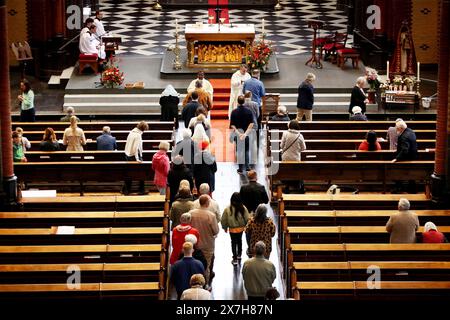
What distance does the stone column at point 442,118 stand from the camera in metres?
17.5

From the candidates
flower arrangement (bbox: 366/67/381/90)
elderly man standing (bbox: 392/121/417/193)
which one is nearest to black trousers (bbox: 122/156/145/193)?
elderly man standing (bbox: 392/121/417/193)

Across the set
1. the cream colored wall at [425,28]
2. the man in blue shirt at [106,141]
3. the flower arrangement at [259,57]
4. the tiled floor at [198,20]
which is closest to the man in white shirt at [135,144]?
the man in blue shirt at [106,141]

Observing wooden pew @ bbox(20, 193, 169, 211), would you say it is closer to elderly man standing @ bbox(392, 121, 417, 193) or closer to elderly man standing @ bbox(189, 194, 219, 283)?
elderly man standing @ bbox(189, 194, 219, 283)

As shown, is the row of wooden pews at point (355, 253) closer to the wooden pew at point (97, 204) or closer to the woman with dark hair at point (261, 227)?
the woman with dark hair at point (261, 227)

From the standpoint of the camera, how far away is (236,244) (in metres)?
16.9

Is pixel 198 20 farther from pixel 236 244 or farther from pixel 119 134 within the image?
pixel 236 244

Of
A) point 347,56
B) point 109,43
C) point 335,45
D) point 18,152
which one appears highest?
point 109,43

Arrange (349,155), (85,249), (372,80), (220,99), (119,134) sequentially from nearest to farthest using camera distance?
(85,249), (349,155), (119,134), (372,80), (220,99)

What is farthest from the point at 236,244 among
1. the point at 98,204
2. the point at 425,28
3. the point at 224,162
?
the point at 425,28

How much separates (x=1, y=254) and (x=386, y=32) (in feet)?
53.6

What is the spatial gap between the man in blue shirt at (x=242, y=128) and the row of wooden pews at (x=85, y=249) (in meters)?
3.74

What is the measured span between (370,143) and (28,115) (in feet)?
25.8

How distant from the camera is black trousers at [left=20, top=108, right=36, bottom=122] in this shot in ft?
77.9
